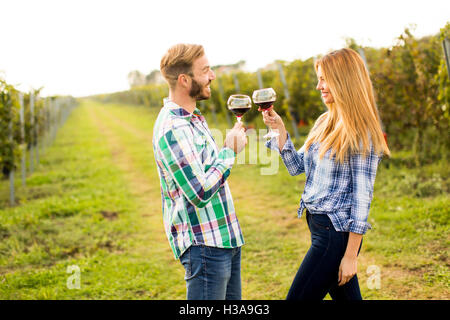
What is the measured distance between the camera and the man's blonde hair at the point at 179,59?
5.57 ft

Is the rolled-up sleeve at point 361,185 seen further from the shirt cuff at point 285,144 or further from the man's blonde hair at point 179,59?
the man's blonde hair at point 179,59

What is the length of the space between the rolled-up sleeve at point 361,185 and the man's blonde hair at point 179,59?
0.81 m

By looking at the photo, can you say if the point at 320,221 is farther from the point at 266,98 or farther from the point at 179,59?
the point at 179,59

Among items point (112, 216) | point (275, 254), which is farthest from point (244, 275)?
point (112, 216)

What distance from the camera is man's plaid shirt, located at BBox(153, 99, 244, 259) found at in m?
1.64

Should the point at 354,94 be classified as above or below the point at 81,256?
above

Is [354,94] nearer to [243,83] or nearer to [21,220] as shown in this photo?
[21,220]

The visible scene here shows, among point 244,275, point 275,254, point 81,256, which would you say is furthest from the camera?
point 81,256

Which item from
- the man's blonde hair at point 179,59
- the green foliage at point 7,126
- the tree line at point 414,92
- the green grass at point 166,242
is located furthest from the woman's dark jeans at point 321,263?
the green foliage at point 7,126

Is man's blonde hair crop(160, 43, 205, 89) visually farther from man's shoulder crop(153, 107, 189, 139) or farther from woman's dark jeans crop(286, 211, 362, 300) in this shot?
woman's dark jeans crop(286, 211, 362, 300)

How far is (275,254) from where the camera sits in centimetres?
414

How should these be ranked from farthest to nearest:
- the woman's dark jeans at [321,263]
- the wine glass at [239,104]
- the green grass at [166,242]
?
the green grass at [166,242] → the wine glass at [239,104] → the woman's dark jeans at [321,263]

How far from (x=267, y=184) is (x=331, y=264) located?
192 inches
